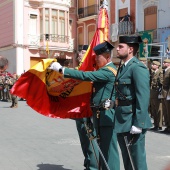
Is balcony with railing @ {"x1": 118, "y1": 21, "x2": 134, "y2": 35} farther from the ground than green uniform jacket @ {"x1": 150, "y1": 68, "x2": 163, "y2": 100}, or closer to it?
farther from the ground

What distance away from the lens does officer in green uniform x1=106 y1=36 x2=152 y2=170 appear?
4.66m

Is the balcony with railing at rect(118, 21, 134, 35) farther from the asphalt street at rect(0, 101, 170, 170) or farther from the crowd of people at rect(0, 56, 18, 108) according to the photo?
the asphalt street at rect(0, 101, 170, 170)

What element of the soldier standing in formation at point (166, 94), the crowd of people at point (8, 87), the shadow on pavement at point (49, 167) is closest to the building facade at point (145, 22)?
the crowd of people at point (8, 87)

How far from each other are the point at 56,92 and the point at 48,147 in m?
2.85

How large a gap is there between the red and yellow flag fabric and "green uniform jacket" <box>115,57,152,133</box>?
1.15 meters

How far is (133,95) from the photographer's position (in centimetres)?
478

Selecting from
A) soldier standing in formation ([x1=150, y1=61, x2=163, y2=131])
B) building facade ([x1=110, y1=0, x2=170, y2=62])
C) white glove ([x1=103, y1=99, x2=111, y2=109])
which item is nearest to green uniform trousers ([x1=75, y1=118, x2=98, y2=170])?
white glove ([x1=103, y1=99, x2=111, y2=109])

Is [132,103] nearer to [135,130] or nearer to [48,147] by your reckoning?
[135,130]

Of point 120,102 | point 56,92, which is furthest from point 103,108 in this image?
point 56,92

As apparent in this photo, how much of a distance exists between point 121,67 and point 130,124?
0.71 m

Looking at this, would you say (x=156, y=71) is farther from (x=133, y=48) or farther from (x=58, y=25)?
(x=58, y=25)

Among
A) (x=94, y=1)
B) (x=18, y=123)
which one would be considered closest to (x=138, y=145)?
(x=18, y=123)

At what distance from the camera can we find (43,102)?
5930 mm

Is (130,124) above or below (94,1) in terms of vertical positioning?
below
